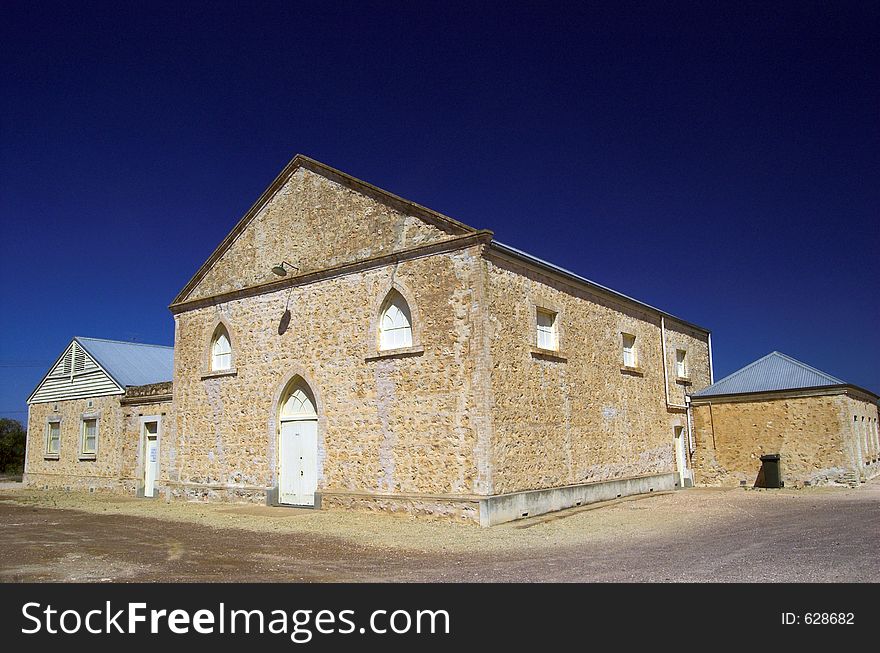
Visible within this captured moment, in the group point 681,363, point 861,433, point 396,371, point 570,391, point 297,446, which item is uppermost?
point 681,363

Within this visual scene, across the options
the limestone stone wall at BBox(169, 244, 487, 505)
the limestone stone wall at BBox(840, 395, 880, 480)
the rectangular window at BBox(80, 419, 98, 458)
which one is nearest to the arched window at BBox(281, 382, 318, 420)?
the limestone stone wall at BBox(169, 244, 487, 505)

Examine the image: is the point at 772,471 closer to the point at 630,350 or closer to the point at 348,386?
the point at 630,350

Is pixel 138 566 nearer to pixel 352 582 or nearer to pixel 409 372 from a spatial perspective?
pixel 352 582

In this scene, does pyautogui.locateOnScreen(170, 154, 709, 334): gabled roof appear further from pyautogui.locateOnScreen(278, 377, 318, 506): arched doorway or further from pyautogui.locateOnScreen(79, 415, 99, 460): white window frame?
pyautogui.locateOnScreen(79, 415, 99, 460): white window frame

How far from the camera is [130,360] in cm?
2672

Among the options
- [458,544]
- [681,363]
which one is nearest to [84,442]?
[458,544]

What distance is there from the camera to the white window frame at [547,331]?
15859 millimetres

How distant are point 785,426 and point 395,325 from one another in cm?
1273

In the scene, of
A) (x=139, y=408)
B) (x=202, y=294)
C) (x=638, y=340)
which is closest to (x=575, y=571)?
(x=638, y=340)

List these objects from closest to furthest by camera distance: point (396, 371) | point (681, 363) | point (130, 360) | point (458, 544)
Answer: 1. point (458, 544)
2. point (396, 371)
3. point (681, 363)
4. point (130, 360)

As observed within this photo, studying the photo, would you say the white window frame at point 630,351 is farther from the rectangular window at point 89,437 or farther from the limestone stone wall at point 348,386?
the rectangular window at point 89,437

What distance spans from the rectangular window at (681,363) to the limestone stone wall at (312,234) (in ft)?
39.3

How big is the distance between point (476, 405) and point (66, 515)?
10.2 metres

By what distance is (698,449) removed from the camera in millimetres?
22531
